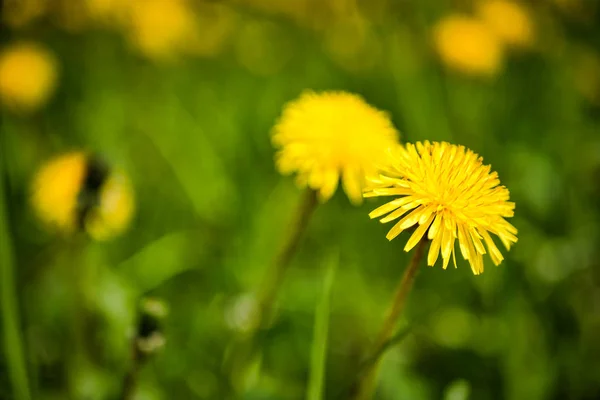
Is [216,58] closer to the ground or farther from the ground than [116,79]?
farther from the ground

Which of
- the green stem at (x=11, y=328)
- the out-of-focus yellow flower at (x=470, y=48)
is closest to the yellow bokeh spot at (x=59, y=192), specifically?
the green stem at (x=11, y=328)

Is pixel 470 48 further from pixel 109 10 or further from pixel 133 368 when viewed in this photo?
pixel 133 368

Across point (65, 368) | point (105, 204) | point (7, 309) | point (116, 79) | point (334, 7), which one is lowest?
point (65, 368)

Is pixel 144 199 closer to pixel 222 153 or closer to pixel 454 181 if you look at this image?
pixel 222 153

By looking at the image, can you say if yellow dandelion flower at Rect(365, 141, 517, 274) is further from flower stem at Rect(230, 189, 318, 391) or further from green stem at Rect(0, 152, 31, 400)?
green stem at Rect(0, 152, 31, 400)

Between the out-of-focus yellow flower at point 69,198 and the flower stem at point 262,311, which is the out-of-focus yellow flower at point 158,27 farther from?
the flower stem at point 262,311

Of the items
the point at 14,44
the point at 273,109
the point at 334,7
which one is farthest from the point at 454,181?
the point at 334,7

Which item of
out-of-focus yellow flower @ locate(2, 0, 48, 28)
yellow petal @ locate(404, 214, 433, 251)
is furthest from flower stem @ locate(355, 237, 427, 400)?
out-of-focus yellow flower @ locate(2, 0, 48, 28)
